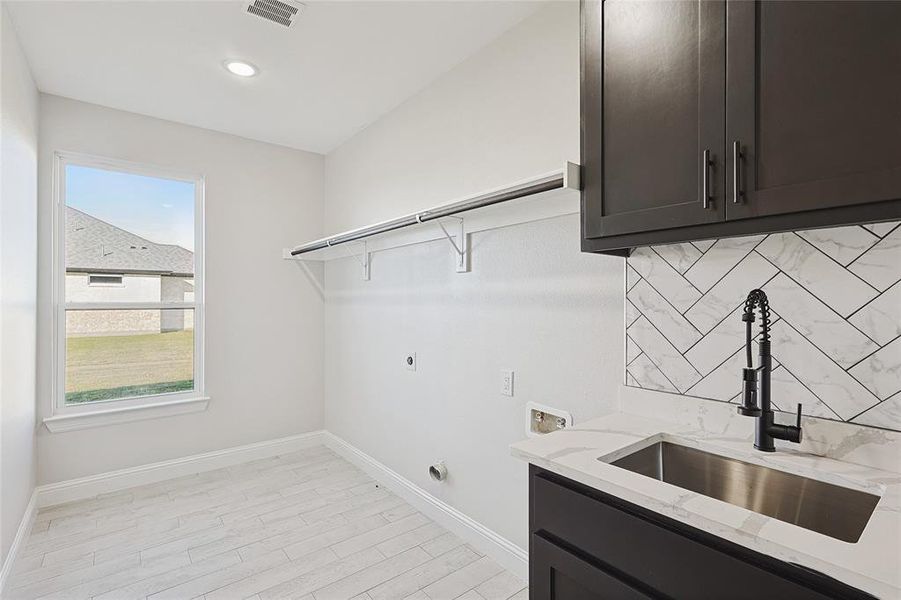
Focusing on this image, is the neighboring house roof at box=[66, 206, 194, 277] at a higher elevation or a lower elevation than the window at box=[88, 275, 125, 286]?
higher

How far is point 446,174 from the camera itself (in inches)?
104

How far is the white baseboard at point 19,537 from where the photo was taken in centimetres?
209

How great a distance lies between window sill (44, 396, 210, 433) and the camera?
2961 millimetres

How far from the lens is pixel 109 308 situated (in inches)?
125

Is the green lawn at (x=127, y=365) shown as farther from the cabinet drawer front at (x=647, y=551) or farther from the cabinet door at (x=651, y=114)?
the cabinet door at (x=651, y=114)

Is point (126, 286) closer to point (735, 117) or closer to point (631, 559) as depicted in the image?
point (631, 559)

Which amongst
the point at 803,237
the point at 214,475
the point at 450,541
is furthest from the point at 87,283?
the point at 803,237

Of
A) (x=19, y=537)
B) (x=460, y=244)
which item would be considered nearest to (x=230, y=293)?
(x=19, y=537)

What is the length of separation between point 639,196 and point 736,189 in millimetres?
262

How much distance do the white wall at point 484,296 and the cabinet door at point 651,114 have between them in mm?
439

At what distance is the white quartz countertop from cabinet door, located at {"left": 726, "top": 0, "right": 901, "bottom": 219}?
2.20 ft

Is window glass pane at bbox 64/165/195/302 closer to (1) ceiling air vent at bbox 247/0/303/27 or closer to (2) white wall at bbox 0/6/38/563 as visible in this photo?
(2) white wall at bbox 0/6/38/563

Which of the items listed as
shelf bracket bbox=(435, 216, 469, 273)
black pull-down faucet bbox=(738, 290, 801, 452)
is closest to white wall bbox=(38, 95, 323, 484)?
shelf bracket bbox=(435, 216, 469, 273)

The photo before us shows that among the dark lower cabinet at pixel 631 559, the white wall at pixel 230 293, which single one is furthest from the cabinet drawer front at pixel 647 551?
the white wall at pixel 230 293
